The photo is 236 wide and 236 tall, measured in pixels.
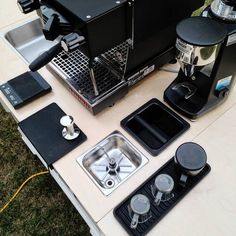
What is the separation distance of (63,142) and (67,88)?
20cm

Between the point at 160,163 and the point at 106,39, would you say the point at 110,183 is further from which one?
the point at 106,39

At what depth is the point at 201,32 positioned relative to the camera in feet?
2.27

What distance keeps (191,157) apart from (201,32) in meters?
0.30

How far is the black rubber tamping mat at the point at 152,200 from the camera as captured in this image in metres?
0.69

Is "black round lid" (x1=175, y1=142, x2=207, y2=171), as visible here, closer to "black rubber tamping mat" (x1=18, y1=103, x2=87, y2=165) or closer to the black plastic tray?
the black plastic tray

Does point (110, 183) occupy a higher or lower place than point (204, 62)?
lower

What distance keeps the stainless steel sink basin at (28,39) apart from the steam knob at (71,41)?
586 millimetres

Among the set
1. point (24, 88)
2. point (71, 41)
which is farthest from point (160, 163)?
point (24, 88)

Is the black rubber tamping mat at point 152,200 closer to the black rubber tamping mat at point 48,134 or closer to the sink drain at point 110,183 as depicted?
the sink drain at point 110,183

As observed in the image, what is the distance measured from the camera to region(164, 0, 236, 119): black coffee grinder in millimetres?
684

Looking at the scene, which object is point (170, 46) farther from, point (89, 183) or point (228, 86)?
point (89, 183)

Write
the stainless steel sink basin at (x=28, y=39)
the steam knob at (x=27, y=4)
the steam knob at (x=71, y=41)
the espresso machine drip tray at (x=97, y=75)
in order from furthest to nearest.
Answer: the stainless steel sink basin at (x=28, y=39) → the espresso machine drip tray at (x=97, y=75) → the steam knob at (x=27, y=4) → the steam knob at (x=71, y=41)

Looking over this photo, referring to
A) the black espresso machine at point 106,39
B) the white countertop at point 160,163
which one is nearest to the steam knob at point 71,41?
the black espresso machine at point 106,39

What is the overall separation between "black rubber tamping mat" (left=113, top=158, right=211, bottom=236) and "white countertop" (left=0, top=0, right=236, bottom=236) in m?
0.01
